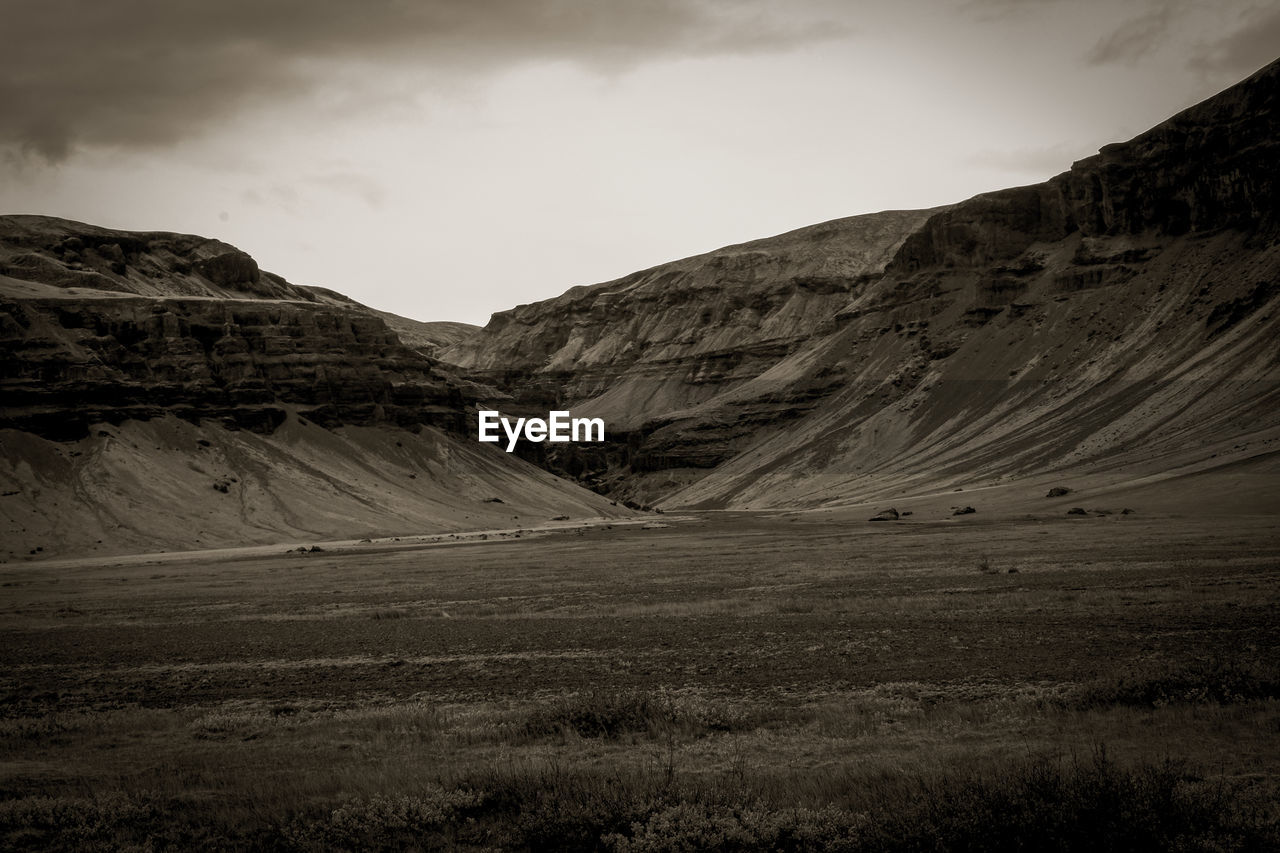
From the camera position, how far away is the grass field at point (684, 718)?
451 inches

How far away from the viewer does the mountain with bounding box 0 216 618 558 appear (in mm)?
115125

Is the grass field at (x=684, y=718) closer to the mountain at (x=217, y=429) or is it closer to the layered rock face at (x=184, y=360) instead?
the mountain at (x=217, y=429)

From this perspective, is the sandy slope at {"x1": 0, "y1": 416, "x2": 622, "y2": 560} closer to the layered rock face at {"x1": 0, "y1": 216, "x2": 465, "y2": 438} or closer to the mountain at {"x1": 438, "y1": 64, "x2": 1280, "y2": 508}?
Answer: the layered rock face at {"x1": 0, "y1": 216, "x2": 465, "y2": 438}

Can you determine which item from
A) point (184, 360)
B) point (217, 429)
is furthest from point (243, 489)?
point (184, 360)

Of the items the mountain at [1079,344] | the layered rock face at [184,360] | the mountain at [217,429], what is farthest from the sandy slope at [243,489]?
the mountain at [1079,344]

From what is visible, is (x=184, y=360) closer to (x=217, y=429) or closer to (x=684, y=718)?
(x=217, y=429)

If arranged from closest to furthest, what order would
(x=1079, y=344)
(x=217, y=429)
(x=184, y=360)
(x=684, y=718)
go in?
(x=684, y=718) < (x=217, y=429) < (x=184, y=360) < (x=1079, y=344)

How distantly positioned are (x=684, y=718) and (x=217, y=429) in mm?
138080

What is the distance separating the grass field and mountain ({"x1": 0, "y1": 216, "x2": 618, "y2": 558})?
3179 inches

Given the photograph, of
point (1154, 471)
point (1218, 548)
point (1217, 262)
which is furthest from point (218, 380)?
point (1217, 262)

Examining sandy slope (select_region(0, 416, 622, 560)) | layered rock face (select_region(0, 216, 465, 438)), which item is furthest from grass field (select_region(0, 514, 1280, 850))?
layered rock face (select_region(0, 216, 465, 438))

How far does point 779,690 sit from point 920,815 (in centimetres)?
896

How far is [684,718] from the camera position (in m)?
17.2

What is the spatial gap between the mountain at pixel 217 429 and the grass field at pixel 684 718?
80.7 meters
